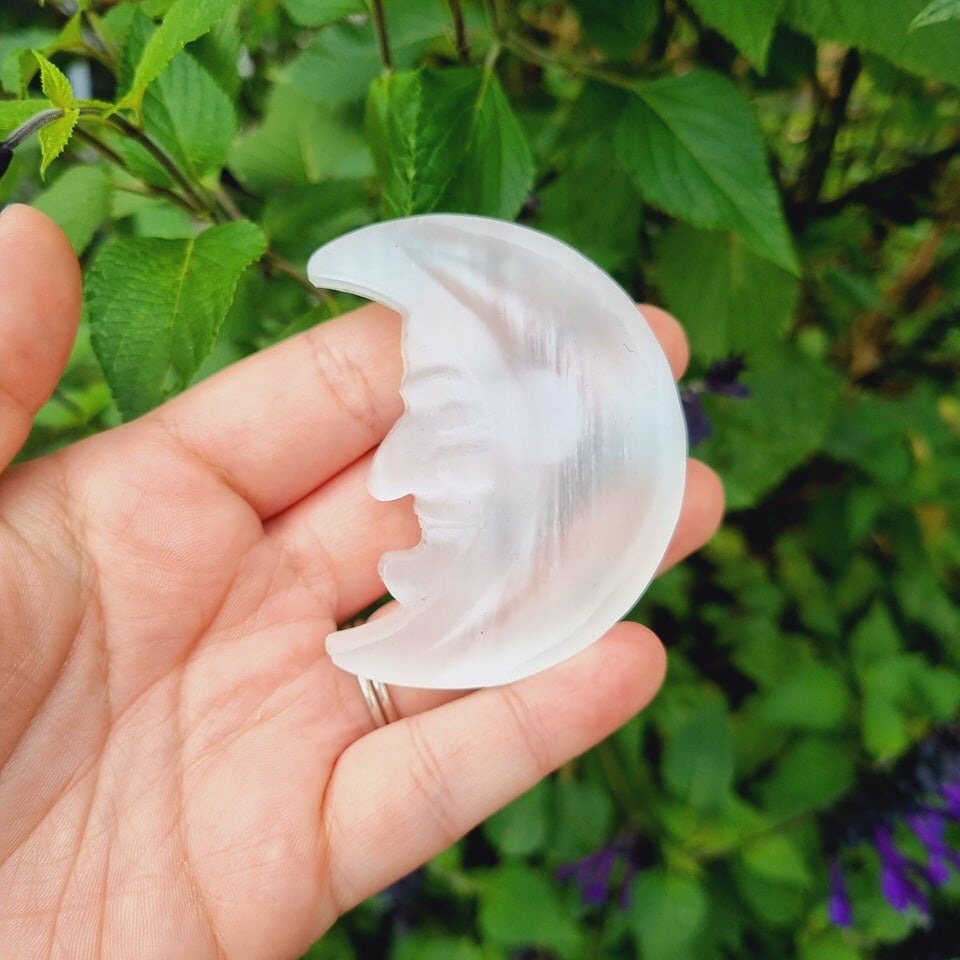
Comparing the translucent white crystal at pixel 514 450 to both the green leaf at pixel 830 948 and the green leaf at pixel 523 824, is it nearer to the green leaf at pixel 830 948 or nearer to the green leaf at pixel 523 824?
the green leaf at pixel 523 824

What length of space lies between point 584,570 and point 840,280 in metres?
0.84

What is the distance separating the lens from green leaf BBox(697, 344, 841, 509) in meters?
1.54

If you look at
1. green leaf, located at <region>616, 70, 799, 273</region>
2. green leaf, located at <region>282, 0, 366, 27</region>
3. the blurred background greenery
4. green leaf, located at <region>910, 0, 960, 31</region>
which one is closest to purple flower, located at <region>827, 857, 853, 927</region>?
the blurred background greenery

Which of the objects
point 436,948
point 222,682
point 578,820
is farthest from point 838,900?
point 222,682

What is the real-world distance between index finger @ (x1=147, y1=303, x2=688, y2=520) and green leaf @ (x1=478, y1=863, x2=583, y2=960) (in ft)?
2.82

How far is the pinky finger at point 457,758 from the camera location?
111 cm

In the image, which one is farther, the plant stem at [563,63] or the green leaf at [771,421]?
the green leaf at [771,421]

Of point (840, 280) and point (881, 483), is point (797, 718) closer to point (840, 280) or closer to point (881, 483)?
point (881, 483)

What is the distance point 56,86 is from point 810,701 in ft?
4.89

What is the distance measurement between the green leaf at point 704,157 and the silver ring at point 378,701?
818mm

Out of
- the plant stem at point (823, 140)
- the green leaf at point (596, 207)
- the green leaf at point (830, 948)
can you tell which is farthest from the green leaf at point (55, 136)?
the green leaf at point (830, 948)

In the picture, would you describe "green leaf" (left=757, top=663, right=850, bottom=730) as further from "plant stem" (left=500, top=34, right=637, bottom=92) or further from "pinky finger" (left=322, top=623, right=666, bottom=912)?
"plant stem" (left=500, top=34, right=637, bottom=92)

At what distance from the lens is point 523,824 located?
56.9 inches

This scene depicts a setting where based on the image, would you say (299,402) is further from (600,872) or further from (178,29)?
(600,872)
